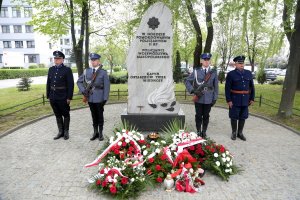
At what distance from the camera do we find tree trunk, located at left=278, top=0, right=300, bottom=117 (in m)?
8.35

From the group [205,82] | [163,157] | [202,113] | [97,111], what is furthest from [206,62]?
[97,111]

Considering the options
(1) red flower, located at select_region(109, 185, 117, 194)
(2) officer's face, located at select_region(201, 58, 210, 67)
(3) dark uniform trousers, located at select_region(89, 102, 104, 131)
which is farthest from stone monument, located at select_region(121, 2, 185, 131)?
(1) red flower, located at select_region(109, 185, 117, 194)

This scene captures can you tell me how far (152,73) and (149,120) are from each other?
47.9 inches

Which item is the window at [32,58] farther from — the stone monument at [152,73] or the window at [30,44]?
the stone monument at [152,73]

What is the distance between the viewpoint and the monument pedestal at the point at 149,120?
6.88 metres

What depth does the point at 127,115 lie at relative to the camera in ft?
22.7

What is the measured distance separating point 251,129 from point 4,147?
6.41m

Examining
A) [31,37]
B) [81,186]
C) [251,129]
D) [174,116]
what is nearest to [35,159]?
[81,186]

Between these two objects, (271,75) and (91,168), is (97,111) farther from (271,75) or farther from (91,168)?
(271,75)

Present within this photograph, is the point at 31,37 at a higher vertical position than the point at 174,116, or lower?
higher

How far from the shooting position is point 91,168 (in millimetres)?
4941

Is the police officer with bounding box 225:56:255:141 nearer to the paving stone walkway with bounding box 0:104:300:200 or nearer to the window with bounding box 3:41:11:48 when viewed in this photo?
the paving stone walkway with bounding box 0:104:300:200

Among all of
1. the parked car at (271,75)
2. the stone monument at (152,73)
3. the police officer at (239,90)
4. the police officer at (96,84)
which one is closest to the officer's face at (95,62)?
the police officer at (96,84)

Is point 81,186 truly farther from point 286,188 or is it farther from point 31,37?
point 31,37
